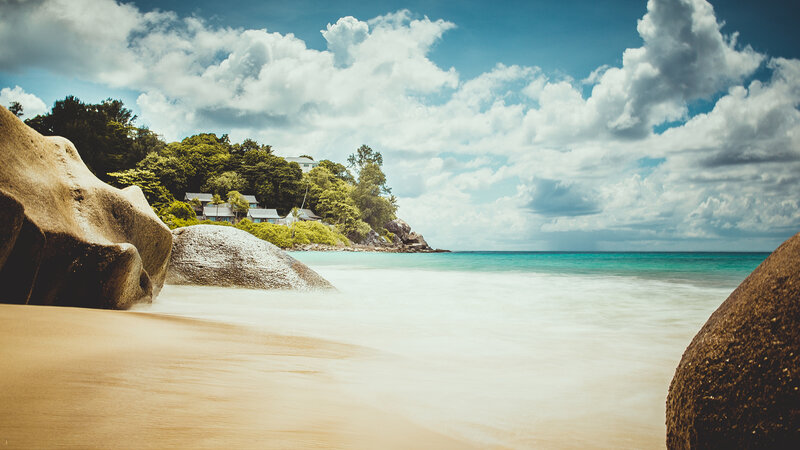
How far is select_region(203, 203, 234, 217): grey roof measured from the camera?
6275cm

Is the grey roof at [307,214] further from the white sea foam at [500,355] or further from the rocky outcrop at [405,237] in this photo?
the white sea foam at [500,355]

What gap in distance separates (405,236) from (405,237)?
0.24 m

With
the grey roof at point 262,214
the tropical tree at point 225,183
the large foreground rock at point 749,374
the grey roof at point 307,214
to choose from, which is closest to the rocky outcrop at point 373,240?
the grey roof at point 307,214

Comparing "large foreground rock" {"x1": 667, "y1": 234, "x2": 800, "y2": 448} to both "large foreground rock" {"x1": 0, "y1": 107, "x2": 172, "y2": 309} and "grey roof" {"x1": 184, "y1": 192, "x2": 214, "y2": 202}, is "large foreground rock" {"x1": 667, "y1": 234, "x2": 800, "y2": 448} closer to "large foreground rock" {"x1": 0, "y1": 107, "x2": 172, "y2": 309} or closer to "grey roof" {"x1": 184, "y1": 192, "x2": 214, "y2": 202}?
"large foreground rock" {"x1": 0, "y1": 107, "x2": 172, "y2": 309}

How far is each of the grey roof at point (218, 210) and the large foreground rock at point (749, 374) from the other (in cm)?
6716

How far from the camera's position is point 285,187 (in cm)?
7288

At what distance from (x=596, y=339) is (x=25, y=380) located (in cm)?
557

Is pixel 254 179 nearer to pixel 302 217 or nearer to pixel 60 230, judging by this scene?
pixel 302 217

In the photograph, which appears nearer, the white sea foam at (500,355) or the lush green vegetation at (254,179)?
the white sea foam at (500,355)

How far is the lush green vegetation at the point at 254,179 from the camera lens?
180 feet

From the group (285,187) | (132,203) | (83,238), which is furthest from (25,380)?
(285,187)

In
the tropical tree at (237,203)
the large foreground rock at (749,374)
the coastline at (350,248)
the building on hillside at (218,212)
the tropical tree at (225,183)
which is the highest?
the tropical tree at (225,183)

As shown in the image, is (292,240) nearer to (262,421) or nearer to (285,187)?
(285,187)

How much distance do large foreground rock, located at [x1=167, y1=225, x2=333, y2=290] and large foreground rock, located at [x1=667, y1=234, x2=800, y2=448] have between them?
7201 mm
